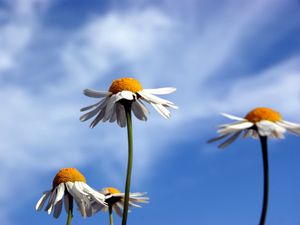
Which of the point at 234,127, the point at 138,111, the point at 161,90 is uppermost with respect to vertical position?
the point at 161,90

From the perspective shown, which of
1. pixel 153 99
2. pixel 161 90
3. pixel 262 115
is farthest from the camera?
pixel 161 90

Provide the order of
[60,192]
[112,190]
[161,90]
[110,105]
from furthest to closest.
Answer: [112,190], [60,192], [161,90], [110,105]

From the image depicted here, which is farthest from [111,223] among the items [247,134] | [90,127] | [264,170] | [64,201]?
[264,170]

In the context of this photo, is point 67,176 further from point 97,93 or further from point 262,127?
point 262,127

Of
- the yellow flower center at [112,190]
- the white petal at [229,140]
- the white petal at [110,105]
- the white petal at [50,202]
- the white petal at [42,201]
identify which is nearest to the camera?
the white petal at [229,140]

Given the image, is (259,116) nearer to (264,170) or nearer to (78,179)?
(264,170)

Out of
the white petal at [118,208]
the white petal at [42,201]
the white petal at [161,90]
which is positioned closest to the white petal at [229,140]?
the white petal at [161,90]

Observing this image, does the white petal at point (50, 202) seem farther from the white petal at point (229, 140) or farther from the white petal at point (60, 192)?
the white petal at point (229, 140)

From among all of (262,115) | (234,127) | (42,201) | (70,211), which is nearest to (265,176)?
(234,127)
